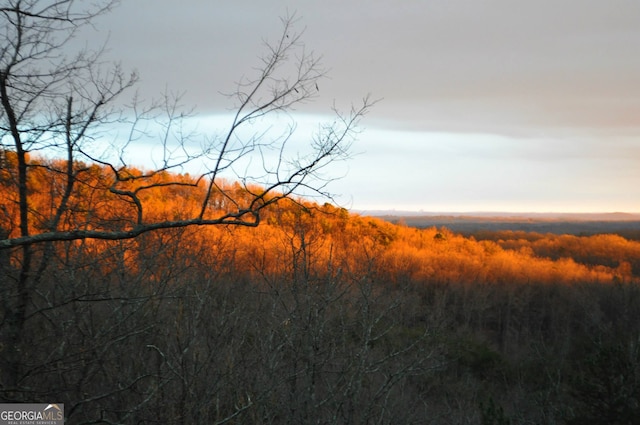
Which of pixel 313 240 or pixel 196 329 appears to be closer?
pixel 196 329

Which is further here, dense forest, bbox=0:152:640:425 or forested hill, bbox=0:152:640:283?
forested hill, bbox=0:152:640:283

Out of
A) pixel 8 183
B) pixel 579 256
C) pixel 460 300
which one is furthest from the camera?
pixel 579 256

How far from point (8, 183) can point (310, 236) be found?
4.88m

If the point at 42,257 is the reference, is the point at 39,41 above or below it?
above

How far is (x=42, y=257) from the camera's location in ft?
21.8

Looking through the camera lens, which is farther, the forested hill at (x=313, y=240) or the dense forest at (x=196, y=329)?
the forested hill at (x=313, y=240)

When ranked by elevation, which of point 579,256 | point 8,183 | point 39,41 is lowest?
point 579,256

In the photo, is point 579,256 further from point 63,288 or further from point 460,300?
point 63,288

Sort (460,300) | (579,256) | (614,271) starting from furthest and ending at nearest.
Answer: (579,256)
(614,271)
(460,300)

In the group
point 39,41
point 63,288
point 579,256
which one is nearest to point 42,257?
point 63,288

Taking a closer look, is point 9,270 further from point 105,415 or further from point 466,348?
point 466,348

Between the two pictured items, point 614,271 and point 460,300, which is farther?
point 614,271

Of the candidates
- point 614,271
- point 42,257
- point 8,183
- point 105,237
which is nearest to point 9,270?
point 42,257

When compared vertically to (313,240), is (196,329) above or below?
below
